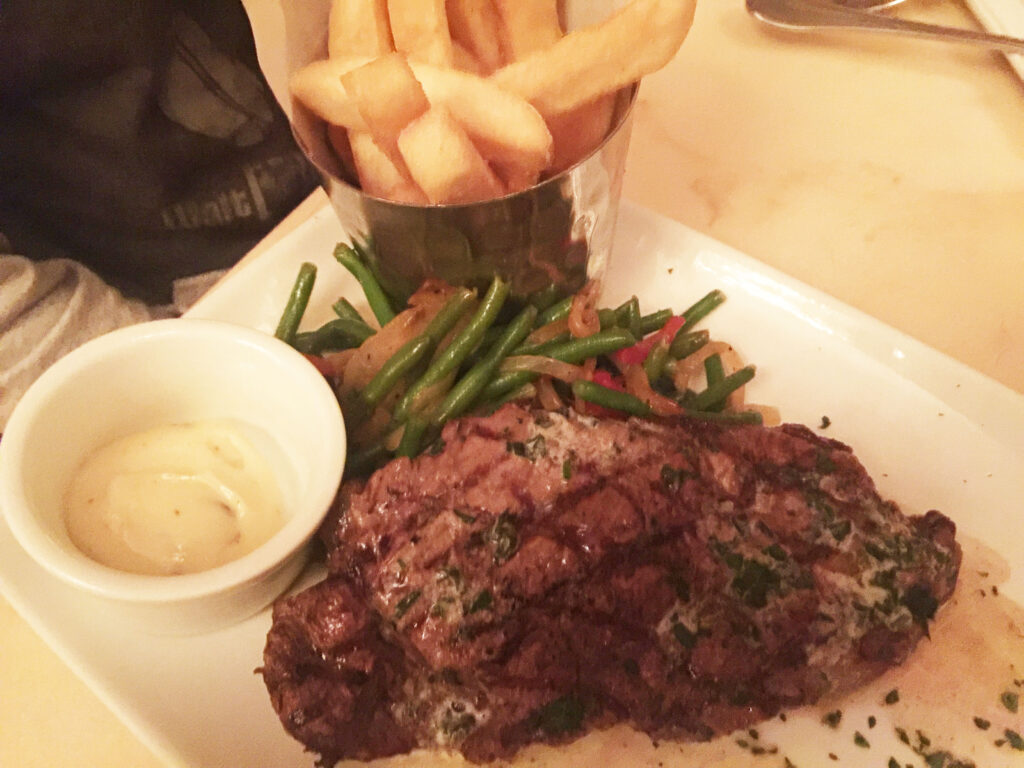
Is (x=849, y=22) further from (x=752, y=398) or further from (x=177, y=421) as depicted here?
(x=177, y=421)

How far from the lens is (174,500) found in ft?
4.92

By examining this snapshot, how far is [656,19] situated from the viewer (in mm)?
1419

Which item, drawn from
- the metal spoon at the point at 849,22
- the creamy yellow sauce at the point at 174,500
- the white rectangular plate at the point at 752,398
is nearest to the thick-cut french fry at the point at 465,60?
the white rectangular plate at the point at 752,398

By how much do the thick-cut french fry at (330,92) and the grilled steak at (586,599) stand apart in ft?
2.31

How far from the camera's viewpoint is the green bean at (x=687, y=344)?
182cm

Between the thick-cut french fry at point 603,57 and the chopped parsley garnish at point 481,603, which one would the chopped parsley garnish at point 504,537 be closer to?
the chopped parsley garnish at point 481,603

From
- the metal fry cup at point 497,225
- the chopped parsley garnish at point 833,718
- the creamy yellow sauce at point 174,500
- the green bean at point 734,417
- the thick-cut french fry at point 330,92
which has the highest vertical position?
the thick-cut french fry at point 330,92

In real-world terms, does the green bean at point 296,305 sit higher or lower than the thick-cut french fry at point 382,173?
lower

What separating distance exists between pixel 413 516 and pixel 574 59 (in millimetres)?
904

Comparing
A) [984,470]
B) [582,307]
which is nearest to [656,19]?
[582,307]

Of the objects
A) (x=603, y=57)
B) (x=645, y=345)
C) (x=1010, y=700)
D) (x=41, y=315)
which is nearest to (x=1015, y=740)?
(x=1010, y=700)

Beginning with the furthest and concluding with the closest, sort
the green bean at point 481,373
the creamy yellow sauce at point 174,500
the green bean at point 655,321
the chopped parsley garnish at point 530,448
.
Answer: the green bean at point 655,321 < the green bean at point 481,373 < the creamy yellow sauce at point 174,500 < the chopped parsley garnish at point 530,448

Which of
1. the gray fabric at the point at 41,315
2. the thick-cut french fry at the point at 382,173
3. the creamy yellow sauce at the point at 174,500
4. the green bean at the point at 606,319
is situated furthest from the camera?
the gray fabric at the point at 41,315

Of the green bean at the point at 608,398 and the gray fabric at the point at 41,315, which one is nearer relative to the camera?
the green bean at the point at 608,398
